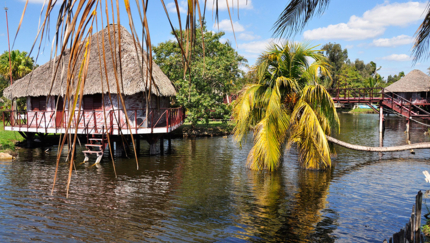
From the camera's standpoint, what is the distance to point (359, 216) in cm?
905

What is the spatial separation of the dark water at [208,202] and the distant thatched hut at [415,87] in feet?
91.0

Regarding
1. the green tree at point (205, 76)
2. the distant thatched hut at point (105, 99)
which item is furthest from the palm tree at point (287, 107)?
the green tree at point (205, 76)

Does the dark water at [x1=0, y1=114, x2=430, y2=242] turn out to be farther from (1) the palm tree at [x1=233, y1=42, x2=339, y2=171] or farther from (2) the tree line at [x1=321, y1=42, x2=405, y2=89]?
(2) the tree line at [x1=321, y1=42, x2=405, y2=89]

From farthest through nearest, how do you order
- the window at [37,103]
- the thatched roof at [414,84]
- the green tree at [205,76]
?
1. the thatched roof at [414,84]
2. the green tree at [205,76]
3. the window at [37,103]

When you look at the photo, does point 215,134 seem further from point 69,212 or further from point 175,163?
point 69,212

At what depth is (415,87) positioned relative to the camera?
40125 mm

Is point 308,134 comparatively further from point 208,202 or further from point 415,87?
point 415,87

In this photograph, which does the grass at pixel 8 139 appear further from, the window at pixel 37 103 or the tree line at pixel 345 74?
the tree line at pixel 345 74

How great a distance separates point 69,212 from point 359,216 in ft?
27.7

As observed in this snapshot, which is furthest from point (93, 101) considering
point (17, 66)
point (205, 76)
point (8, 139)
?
point (17, 66)

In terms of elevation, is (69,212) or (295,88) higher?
(295,88)

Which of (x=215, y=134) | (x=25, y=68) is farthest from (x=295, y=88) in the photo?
(x=25, y=68)

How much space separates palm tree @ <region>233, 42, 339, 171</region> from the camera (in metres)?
12.6

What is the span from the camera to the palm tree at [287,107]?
12555mm
